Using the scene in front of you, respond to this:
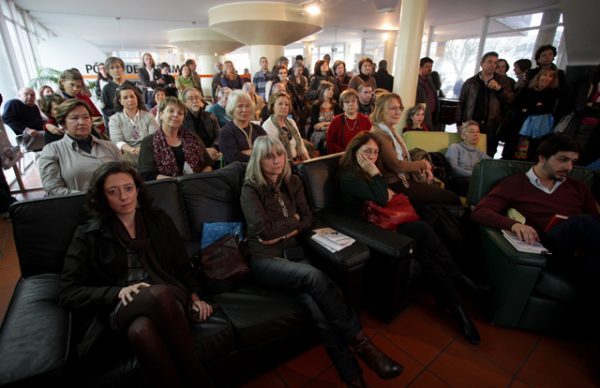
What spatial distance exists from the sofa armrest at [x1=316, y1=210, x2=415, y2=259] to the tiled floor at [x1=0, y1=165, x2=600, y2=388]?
58cm

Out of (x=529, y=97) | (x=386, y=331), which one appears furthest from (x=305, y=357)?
(x=529, y=97)

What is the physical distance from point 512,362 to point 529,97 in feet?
11.9

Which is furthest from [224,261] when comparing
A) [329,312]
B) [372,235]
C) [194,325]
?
[372,235]

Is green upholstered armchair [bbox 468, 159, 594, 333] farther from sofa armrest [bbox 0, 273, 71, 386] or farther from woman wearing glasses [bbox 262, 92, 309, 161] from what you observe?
sofa armrest [bbox 0, 273, 71, 386]

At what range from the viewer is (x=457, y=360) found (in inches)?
68.9

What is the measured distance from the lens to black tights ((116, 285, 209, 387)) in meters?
1.18

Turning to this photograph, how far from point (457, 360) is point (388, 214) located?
95 centimetres

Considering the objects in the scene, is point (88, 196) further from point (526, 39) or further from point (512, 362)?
point (526, 39)

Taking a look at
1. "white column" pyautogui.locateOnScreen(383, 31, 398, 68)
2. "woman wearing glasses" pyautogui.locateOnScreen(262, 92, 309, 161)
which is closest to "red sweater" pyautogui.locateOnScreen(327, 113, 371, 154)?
"woman wearing glasses" pyautogui.locateOnScreen(262, 92, 309, 161)

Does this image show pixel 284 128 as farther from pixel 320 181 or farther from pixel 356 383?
pixel 356 383

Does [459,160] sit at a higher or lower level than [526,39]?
lower

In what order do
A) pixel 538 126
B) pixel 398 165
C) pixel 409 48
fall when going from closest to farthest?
pixel 398 165
pixel 538 126
pixel 409 48

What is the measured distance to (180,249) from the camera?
162 cm

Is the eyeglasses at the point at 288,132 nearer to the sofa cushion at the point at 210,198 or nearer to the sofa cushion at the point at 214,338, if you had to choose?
the sofa cushion at the point at 210,198
